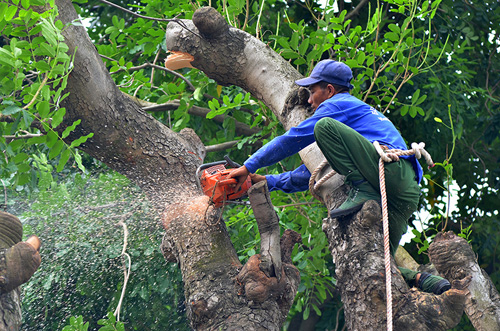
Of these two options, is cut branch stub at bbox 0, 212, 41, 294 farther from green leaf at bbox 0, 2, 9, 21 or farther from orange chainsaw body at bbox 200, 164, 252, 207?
green leaf at bbox 0, 2, 9, 21

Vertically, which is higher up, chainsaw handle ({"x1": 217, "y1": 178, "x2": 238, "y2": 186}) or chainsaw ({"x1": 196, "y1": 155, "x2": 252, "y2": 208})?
chainsaw handle ({"x1": 217, "y1": 178, "x2": 238, "y2": 186})

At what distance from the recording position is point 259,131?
596cm

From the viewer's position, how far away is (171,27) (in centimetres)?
416

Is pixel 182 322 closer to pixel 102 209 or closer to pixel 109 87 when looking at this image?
pixel 102 209

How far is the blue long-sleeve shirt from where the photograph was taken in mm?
3281

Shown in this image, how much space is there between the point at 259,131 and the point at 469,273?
9.47ft

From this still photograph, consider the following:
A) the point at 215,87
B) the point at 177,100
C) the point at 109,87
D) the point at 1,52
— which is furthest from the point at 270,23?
the point at 1,52

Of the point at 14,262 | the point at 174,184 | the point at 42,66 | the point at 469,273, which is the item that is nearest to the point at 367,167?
the point at 469,273

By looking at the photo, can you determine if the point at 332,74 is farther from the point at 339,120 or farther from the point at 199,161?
the point at 199,161

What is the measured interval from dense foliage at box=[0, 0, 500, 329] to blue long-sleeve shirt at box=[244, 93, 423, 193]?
1085 millimetres

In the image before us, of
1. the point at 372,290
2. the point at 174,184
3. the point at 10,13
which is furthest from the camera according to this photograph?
the point at 174,184

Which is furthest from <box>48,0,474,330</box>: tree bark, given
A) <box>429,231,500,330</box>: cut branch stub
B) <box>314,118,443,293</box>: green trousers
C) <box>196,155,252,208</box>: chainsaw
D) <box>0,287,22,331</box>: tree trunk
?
<box>0,287,22,331</box>: tree trunk

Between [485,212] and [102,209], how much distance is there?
4.92m

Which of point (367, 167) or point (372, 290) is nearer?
point (372, 290)
